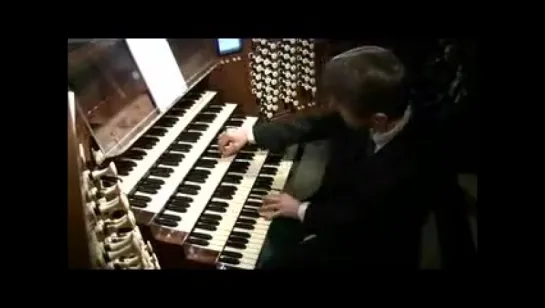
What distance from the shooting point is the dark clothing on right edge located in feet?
9.48

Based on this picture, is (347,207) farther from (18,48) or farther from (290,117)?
(18,48)

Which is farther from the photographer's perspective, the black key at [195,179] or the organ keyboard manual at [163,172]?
the black key at [195,179]

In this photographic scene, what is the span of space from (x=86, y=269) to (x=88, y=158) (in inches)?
14.9

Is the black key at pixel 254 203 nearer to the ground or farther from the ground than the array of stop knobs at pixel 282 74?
nearer to the ground

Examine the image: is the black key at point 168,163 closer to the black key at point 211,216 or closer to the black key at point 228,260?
the black key at point 211,216

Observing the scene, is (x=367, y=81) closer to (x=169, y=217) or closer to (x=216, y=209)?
(x=216, y=209)

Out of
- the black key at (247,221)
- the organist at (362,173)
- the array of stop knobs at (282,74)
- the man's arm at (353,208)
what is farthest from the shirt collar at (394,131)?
the black key at (247,221)

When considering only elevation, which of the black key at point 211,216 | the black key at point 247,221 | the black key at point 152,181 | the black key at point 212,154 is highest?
the black key at point 212,154

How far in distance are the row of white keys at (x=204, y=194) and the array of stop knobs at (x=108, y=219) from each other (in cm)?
13

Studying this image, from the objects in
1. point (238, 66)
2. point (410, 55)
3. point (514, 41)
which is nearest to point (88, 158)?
point (238, 66)

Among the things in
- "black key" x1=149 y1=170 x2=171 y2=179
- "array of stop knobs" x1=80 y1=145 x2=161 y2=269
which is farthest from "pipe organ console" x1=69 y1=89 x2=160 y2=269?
"black key" x1=149 y1=170 x2=171 y2=179

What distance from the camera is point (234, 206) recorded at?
2.95 metres

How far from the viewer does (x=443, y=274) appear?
3.04 metres

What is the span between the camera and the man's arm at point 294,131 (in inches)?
114
